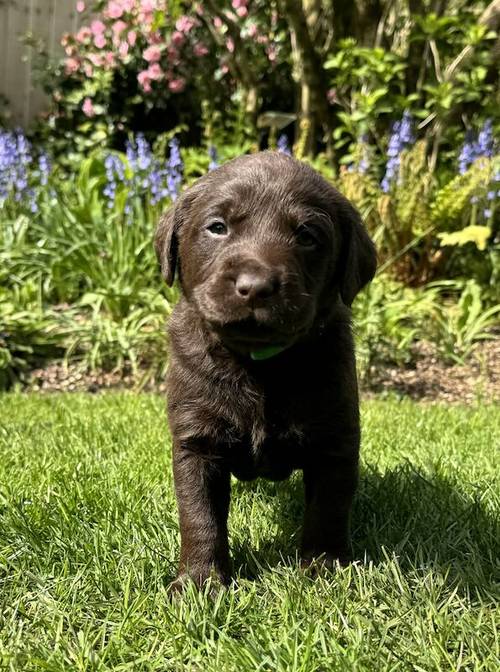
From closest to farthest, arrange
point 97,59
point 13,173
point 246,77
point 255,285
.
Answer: point 255,285
point 13,173
point 246,77
point 97,59

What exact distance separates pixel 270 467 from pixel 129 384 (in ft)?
9.48

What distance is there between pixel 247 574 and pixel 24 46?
834 cm

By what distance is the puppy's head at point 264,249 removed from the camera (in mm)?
1738

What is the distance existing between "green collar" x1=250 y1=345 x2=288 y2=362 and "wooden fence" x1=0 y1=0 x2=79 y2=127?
7.75 meters

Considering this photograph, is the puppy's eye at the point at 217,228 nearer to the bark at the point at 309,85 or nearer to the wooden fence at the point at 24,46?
the bark at the point at 309,85

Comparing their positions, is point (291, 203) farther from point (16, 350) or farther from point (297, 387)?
point (16, 350)

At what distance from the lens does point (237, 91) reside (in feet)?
25.1

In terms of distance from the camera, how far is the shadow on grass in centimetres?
204

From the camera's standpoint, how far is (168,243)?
2.22m

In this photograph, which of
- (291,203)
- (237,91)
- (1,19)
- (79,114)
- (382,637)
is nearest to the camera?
(382,637)

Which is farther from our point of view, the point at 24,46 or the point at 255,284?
the point at 24,46

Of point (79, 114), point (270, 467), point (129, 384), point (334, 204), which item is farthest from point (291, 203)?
point (79, 114)

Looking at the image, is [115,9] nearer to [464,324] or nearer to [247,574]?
[464,324]

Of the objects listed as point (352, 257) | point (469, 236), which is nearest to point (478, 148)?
point (469, 236)
